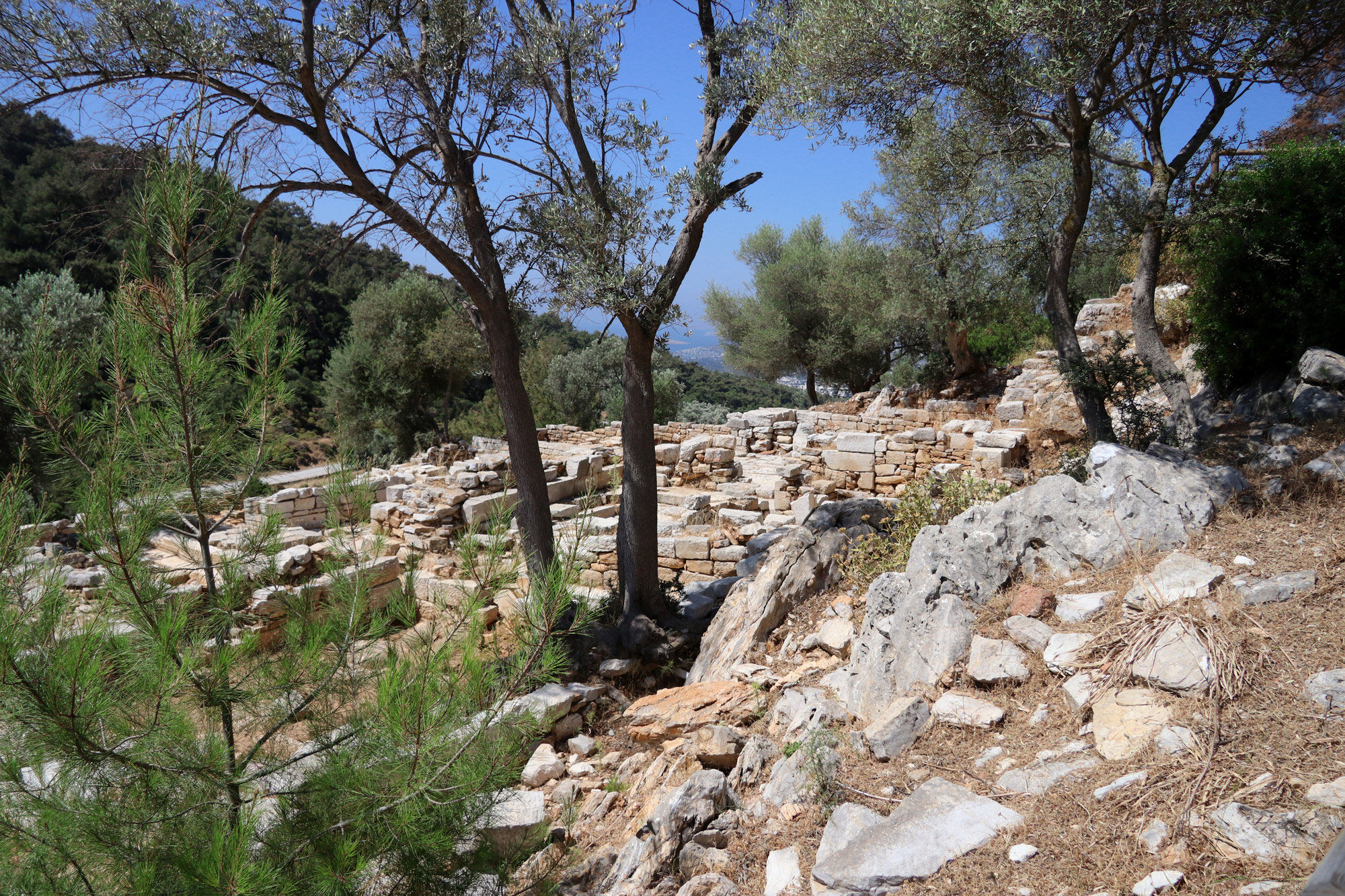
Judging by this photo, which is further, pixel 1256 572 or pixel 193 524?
pixel 1256 572

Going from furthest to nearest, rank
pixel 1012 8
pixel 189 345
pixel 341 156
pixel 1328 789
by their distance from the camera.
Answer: pixel 341 156
pixel 1012 8
pixel 189 345
pixel 1328 789

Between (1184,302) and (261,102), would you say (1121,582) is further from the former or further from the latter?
(1184,302)

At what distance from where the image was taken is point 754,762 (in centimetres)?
415

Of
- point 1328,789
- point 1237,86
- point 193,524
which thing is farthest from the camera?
point 1237,86

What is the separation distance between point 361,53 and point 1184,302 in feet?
43.1

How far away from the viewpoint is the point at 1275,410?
23.4 ft

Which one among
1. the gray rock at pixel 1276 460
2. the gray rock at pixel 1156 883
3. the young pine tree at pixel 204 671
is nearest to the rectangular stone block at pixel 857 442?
the gray rock at pixel 1276 460

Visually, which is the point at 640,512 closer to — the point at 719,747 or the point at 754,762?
the point at 719,747

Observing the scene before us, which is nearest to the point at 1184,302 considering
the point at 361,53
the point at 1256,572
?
the point at 1256,572

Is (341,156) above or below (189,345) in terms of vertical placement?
above

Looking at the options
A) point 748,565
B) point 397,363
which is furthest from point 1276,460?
point 397,363

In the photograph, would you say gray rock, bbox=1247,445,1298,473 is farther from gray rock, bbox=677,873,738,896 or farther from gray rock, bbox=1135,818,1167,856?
gray rock, bbox=677,873,738,896

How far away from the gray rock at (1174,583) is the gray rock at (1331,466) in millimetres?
1611

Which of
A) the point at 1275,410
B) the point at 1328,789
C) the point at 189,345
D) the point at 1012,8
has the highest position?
the point at 1012,8
